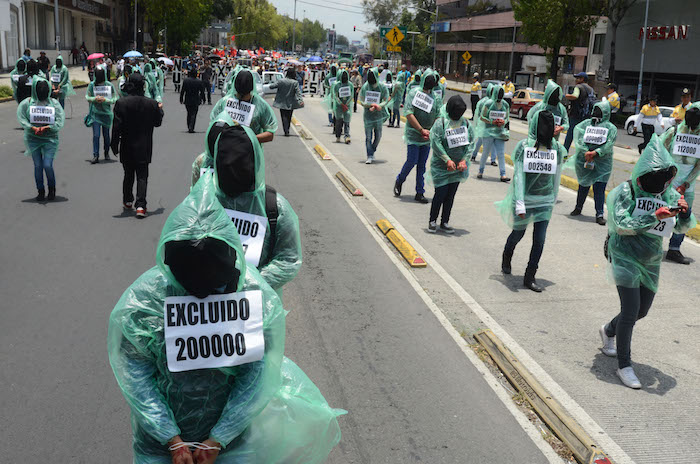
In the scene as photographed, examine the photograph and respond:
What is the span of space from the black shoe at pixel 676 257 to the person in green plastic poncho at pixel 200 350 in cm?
759

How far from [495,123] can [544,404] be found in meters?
10.3

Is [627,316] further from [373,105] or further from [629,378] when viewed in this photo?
[373,105]

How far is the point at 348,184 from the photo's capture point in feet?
43.2

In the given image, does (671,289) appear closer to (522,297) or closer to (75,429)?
(522,297)

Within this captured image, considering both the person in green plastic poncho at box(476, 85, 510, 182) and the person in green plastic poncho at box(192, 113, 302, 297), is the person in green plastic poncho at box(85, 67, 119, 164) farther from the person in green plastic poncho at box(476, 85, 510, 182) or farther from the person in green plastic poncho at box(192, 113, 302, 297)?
the person in green plastic poncho at box(192, 113, 302, 297)

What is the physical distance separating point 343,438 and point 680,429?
229 centimetres

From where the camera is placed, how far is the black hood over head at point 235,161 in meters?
3.69

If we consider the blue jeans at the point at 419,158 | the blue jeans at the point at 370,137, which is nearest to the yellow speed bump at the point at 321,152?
the blue jeans at the point at 370,137

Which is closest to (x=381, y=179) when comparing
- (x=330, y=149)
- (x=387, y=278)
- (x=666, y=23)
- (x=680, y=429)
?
(x=330, y=149)

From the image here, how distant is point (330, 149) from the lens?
1870cm

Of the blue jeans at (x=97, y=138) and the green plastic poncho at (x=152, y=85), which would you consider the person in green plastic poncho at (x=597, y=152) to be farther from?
the green plastic poncho at (x=152, y=85)

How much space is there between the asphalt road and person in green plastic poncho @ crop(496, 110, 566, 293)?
54.7 inches

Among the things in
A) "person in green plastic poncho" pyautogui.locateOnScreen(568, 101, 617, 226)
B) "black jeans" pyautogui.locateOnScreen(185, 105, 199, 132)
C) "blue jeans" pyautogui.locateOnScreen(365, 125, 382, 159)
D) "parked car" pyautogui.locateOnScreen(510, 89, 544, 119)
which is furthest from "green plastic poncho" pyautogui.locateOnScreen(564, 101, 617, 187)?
"parked car" pyautogui.locateOnScreen(510, 89, 544, 119)

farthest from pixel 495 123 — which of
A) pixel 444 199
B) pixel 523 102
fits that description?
pixel 523 102
